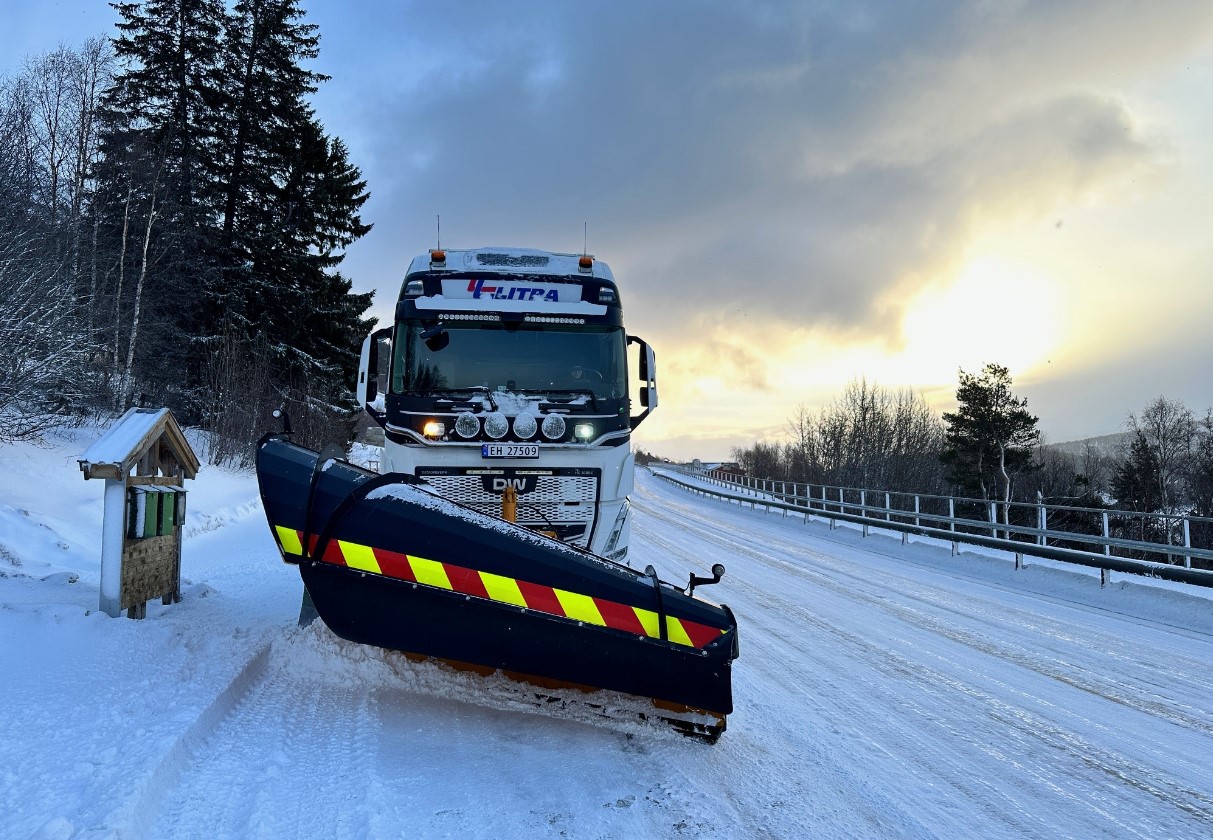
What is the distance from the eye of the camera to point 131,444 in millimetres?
4996

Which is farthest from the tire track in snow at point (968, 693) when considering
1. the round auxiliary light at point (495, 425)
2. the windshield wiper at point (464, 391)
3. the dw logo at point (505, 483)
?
the windshield wiper at point (464, 391)

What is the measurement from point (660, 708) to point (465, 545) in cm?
132

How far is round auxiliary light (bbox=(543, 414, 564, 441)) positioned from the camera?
5.48 m

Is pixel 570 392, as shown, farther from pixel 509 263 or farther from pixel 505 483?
pixel 509 263

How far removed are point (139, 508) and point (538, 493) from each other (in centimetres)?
292

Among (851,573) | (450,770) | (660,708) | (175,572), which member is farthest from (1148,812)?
(851,573)

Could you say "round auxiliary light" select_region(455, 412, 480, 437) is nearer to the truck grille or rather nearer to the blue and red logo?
the truck grille

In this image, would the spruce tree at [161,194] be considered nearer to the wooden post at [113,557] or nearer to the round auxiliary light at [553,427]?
the wooden post at [113,557]

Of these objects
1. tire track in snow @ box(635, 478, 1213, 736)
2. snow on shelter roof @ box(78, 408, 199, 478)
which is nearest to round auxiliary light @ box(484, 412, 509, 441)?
snow on shelter roof @ box(78, 408, 199, 478)

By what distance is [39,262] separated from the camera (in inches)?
584

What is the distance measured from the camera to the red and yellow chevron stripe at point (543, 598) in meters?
3.29

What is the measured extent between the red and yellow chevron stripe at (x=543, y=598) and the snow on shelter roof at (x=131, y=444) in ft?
8.82

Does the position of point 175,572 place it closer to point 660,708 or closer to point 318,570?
point 318,570

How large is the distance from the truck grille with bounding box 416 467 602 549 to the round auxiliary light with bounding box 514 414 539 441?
0.96 feet
